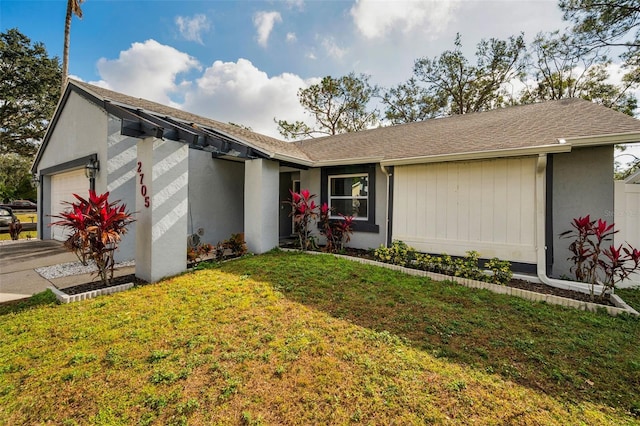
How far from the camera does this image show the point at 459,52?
17531mm

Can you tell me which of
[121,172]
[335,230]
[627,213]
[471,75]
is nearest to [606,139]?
[627,213]

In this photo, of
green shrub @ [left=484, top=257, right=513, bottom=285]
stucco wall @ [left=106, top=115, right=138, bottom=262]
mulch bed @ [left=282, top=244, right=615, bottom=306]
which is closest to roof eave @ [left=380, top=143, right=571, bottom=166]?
green shrub @ [left=484, top=257, right=513, bottom=285]

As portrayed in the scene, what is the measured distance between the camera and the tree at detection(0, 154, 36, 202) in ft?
92.0

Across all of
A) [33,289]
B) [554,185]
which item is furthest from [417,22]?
[33,289]

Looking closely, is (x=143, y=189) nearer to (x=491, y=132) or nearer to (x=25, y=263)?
(x=25, y=263)

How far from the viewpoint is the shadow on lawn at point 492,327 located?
262 centimetres

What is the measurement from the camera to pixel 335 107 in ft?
72.8

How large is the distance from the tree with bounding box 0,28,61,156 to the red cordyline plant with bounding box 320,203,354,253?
22914mm

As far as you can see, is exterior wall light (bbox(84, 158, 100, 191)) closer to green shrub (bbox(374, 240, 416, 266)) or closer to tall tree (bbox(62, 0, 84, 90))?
green shrub (bbox(374, 240, 416, 266))

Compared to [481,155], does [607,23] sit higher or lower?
higher

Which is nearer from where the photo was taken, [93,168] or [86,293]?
[86,293]

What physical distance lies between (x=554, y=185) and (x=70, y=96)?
14554mm

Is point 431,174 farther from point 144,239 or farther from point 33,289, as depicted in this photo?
point 33,289

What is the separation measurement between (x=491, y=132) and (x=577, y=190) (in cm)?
238
